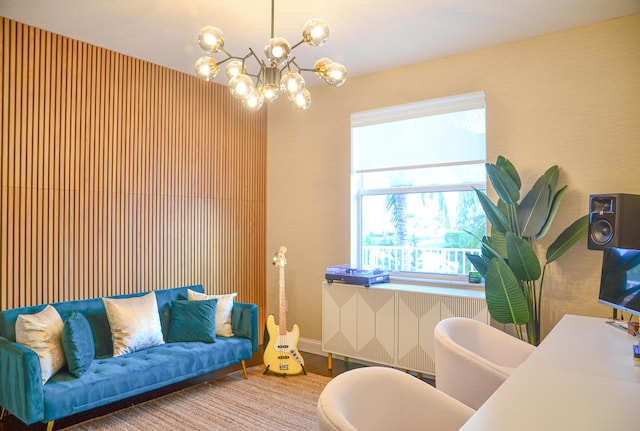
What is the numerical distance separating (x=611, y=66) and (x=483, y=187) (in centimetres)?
131

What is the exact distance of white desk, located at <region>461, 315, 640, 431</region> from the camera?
1.33 m

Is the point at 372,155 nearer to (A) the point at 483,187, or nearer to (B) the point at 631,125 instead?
(A) the point at 483,187

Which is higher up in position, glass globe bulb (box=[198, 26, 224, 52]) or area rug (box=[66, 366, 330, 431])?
glass globe bulb (box=[198, 26, 224, 52])

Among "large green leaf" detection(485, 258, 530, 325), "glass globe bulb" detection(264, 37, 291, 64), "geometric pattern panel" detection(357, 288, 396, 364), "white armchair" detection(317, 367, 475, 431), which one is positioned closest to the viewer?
"white armchair" detection(317, 367, 475, 431)

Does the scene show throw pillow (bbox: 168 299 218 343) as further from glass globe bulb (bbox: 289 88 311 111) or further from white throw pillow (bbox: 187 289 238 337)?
glass globe bulb (bbox: 289 88 311 111)

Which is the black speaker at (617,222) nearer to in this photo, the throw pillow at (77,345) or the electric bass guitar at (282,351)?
the electric bass guitar at (282,351)

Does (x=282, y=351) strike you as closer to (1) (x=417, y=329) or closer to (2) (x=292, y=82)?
(1) (x=417, y=329)

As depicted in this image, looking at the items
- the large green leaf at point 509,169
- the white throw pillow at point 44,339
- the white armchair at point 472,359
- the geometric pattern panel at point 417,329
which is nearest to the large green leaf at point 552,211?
the large green leaf at point 509,169

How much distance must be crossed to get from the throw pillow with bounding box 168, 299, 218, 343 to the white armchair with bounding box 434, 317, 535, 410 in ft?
7.18

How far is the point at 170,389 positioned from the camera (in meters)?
3.68

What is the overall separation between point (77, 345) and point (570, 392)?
2898 millimetres

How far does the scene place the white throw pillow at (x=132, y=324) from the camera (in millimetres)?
3385

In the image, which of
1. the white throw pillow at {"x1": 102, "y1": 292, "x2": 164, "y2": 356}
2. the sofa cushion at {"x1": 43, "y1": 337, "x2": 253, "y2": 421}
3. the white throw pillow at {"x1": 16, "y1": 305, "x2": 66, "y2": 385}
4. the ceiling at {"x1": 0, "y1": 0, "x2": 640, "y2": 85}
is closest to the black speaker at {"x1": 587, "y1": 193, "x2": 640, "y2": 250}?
the ceiling at {"x1": 0, "y1": 0, "x2": 640, "y2": 85}

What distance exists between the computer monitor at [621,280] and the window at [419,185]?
1154mm
